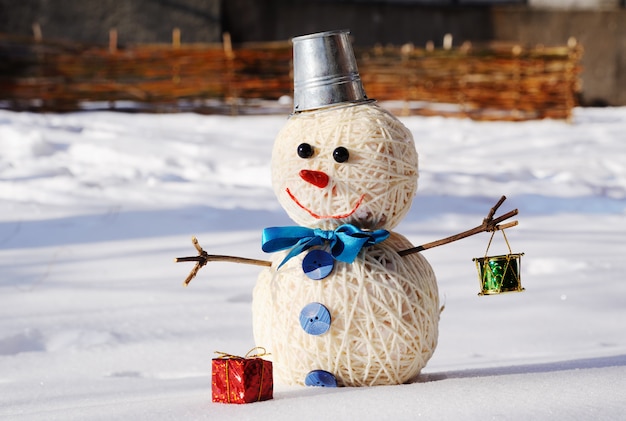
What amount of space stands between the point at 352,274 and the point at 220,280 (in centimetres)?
178

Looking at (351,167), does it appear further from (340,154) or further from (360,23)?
(360,23)

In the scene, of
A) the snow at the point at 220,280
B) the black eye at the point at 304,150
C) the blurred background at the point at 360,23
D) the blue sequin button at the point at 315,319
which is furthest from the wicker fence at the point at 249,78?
the blue sequin button at the point at 315,319

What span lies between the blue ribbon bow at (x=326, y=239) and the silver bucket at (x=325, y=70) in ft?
1.14

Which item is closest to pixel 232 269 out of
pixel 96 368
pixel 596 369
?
pixel 96 368

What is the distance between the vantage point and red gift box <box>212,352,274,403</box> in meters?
2.34

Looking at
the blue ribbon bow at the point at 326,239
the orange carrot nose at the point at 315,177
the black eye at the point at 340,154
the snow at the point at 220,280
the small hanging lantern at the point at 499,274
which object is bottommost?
the snow at the point at 220,280

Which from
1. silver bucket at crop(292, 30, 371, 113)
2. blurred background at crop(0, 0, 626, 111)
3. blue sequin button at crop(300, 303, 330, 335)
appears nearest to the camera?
blue sequin button at crop(300, 303, 330, 335)

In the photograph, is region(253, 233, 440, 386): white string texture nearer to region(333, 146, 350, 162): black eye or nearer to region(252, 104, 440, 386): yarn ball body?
region(252, 104, 440, 386): yarn ball body

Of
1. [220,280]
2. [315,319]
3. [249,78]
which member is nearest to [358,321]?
[315,319]

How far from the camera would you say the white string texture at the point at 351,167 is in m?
2.55

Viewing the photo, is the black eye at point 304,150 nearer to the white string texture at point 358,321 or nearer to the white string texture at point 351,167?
the white string texture at point 351,167

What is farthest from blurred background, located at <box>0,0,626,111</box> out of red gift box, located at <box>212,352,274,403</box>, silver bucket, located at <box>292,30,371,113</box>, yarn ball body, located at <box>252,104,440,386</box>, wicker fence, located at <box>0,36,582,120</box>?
red gift box, located at <box>212,352,274,403</box>

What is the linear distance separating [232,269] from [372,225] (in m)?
A: 1.85

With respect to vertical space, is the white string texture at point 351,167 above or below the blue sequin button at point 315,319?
above
